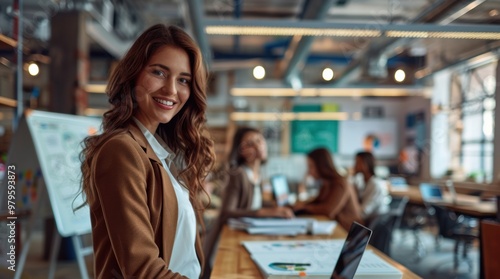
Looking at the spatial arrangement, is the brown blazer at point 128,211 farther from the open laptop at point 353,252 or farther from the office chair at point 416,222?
the office chair at point 416,222

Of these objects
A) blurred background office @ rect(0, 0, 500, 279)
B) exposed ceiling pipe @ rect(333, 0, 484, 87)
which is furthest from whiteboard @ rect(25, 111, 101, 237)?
exposed ceiling pipe @ rect(333, 0, 484, 87)

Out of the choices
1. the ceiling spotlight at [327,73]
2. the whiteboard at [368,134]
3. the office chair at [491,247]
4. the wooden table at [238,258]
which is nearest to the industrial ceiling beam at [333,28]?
the wooden table at [238,258]

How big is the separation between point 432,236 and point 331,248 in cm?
777

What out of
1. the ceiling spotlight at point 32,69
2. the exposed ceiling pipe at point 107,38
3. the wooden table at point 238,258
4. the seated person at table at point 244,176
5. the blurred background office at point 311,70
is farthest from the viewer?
the exposed ceiling pipe at point 107,38

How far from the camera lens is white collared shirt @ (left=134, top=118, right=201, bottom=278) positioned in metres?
1.45

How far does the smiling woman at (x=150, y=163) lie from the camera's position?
120 centimetres

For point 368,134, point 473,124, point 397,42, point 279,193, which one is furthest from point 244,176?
point 368,134

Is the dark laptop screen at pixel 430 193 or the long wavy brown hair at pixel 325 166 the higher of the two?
the long wavy brown hair at pixel 325 166

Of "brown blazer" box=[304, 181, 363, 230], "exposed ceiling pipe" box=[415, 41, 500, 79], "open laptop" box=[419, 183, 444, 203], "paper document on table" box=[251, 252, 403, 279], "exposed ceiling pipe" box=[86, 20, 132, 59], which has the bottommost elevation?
"open laptop" box=[419, 183, 444, 203]

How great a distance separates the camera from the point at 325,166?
4488mm

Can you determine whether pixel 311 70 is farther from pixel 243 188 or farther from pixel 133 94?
pixel 133 94

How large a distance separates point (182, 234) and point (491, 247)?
4.10 feet

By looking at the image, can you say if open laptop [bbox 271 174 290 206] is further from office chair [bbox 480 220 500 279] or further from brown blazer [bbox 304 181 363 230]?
office chair [bbox 480 220 500 279]

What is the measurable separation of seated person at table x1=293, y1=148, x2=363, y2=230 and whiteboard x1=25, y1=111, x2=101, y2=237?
1839 millimetres
